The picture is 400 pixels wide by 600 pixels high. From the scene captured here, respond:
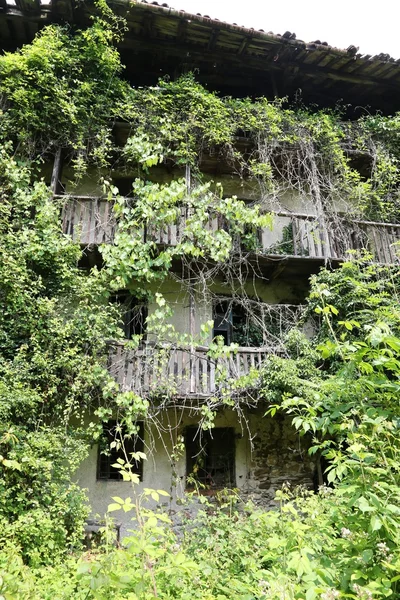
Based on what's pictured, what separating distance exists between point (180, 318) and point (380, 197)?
659 centimetres

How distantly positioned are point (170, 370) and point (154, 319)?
3.88 ft

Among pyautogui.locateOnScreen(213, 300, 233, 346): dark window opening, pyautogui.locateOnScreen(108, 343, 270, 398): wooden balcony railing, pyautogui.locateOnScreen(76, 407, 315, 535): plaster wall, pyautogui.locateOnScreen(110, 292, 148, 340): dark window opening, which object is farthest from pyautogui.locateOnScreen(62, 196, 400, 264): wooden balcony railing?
pyautogui.locateOnScreen(76, 407, 315, 535): plaster wall

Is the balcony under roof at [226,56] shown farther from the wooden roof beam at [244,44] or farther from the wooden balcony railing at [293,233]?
the wooden balcony railing at [293,233]

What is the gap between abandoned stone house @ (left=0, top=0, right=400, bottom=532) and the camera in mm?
8797

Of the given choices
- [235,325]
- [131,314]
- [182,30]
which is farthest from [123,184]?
[235,325]

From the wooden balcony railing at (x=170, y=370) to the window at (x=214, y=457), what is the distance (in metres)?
1.62

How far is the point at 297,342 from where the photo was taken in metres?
8.77

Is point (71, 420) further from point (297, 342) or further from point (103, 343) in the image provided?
point (297, 342)

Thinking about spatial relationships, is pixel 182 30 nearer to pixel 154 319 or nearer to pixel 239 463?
pixel 154 319

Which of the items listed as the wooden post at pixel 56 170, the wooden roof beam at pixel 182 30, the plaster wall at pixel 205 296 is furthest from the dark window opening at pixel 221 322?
the wooden roof beam at pixel 182 30

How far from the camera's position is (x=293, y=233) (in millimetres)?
10211

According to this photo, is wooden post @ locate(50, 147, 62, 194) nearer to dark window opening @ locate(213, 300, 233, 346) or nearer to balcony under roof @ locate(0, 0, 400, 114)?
balcony under roof @ locate(0, 0, 400, 114)

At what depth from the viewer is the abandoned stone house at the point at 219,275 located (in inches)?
346

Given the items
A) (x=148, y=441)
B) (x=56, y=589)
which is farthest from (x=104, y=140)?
(x=56, y=589)
